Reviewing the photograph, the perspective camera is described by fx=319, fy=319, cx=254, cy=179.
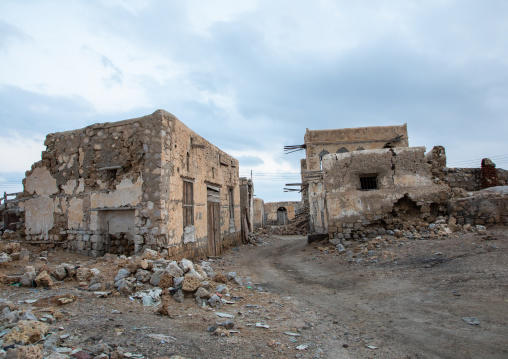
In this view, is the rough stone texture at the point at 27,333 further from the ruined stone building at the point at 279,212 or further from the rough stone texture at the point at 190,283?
the ruined stone building at the point at 279,212

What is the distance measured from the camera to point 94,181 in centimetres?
872

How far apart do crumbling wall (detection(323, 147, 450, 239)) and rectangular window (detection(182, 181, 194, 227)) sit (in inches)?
178

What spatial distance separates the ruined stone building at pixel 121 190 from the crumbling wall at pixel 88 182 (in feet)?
0.08

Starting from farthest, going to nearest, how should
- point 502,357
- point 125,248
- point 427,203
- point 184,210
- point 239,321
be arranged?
point 427,203 < point 184,210 < point 125,248 < point 239,321 < point 502,357

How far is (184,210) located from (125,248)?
5.98ft

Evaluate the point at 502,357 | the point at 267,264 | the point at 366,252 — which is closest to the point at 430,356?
the point at 502,357

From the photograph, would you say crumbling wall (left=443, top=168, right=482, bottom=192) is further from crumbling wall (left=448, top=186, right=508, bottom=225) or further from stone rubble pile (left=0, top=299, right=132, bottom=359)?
stone rubble pile (left=0, top=299, right=132, bottom=359)

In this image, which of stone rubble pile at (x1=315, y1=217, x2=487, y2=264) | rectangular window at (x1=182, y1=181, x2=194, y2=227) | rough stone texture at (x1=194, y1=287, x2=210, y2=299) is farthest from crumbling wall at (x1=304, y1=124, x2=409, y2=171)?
rough stone texture at (x1=194, y1=287, x2=210, y2=299)

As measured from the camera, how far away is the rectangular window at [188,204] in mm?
9141

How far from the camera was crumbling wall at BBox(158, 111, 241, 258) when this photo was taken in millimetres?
8016

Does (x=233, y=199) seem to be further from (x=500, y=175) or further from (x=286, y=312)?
(x=500, y=175)

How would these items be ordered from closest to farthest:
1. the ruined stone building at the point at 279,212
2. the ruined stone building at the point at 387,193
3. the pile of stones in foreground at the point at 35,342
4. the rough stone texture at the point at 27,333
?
the pile of stones in foreground at the point at 35,342 < the rough stone texture at the point at 27,333 < the ruined stone building at the point at 387,193 < the ruined stone building at the point at 279,212

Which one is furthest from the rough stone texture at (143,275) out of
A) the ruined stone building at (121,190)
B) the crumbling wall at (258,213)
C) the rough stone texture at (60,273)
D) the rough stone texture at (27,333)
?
the crumbling wall at (258,213)

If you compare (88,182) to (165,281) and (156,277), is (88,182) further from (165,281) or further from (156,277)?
Result: (165,281)
